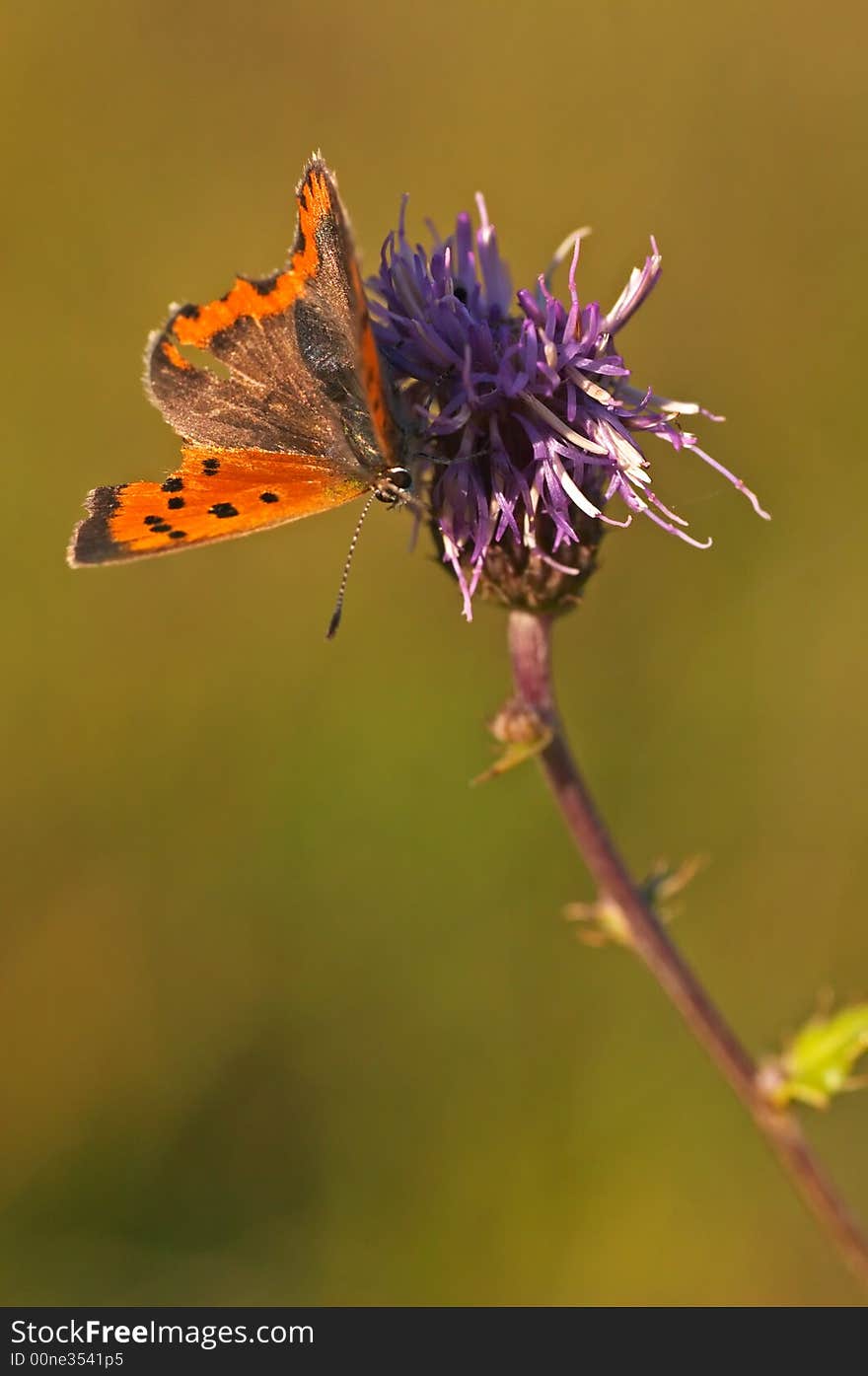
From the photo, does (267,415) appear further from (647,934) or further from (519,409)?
(647,934)

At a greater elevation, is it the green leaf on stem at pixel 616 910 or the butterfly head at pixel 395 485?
the butterfly head at pixel 395 485

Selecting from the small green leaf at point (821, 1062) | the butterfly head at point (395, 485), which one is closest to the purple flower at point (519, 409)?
the butterfly head at point (395, 485)

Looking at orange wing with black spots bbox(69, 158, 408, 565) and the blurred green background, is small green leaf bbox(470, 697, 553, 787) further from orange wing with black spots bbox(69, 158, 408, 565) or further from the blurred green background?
the blurred green background

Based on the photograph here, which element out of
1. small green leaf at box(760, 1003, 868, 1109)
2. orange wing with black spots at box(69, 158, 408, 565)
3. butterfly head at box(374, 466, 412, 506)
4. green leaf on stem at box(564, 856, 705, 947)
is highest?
orange wing with black spots at box(69, 158, 408, 565)

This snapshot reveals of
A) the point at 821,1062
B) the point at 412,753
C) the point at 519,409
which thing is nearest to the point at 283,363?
the point at 519,409

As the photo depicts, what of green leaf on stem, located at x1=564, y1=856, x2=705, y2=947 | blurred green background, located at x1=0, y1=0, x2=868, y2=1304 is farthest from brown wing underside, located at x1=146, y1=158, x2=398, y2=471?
blurred green background, located at x1=0, y1=0, x2=868, y2=1304

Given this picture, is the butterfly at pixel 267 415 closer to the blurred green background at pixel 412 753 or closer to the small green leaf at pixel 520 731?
the small green leaf at pixel 520 731
